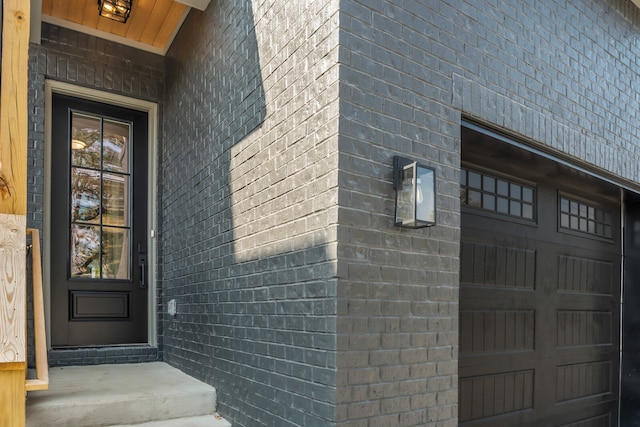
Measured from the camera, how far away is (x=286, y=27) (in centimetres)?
249

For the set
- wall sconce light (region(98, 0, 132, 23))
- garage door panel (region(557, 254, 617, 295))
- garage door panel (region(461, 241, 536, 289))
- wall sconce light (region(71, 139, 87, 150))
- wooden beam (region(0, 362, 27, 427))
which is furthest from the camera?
wall sconce light (region(71, 139, 87, 150))

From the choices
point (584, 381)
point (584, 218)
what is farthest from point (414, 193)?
point (584, 381)

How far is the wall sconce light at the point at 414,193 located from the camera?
2.12 metres

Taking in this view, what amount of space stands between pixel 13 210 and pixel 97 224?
77.3 inches

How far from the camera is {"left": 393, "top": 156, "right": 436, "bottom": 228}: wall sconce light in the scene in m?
2.12

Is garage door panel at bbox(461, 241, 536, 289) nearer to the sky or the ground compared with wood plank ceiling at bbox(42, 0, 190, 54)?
nearer to the ground

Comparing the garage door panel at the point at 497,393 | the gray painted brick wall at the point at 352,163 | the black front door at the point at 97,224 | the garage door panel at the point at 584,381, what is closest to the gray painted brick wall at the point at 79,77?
the black front door at the point at 97,224

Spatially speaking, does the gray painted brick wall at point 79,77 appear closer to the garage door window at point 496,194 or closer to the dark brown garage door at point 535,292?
the dark brown garage door at point 535,292

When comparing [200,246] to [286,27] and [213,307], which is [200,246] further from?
[286,27]

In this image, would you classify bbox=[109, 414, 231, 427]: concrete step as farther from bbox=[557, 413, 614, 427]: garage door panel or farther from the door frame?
bbox=[557, 413, 614, 427]: garage door panel

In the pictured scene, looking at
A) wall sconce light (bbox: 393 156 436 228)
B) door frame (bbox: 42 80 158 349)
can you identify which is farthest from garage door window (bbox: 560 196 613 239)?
door frame (bbox: 42 80 158 349)

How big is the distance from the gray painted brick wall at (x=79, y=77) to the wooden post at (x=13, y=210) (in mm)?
1669

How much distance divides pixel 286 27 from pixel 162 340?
9.17ft

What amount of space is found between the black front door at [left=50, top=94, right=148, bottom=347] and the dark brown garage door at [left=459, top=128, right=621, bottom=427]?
2.68m
